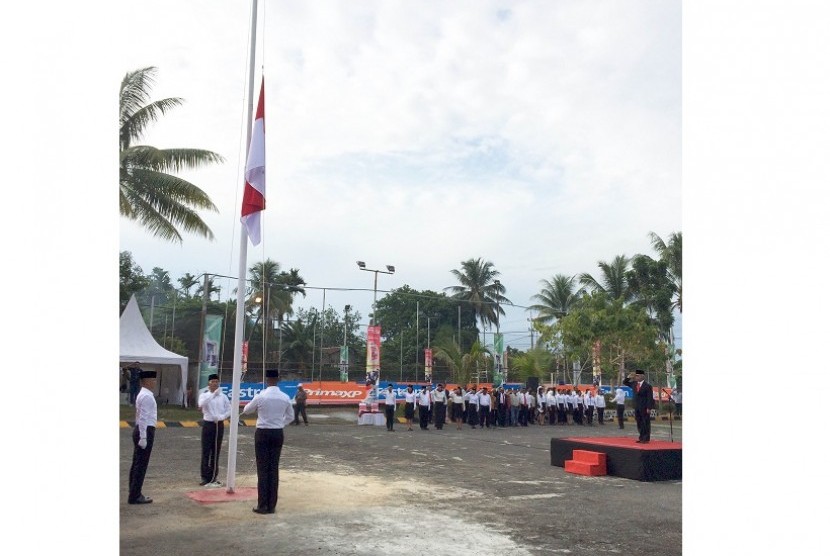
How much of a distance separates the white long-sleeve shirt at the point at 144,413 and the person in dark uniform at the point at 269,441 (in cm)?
120

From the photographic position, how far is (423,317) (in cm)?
5850

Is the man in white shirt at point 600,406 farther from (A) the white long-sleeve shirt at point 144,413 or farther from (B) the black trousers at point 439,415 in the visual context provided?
(A) the white long-sleeve shirt at point 144,413

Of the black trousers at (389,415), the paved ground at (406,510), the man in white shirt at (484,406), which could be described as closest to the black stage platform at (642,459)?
the paved ground at (406,510)

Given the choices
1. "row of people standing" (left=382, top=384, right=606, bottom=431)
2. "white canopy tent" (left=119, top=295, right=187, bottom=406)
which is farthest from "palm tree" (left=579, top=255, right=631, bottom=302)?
"white canopy tent" (left=119, top=295, right=187, bottom=406)

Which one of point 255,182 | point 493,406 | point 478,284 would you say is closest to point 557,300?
point 478,284

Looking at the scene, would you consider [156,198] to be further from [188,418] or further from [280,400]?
[280,400]

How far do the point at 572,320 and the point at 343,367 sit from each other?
10445 millimetres

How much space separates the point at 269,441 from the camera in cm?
768

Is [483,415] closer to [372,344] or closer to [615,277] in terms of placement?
[372,344]

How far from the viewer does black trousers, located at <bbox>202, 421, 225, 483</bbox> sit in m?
9.47

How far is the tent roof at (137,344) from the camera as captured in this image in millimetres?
21750

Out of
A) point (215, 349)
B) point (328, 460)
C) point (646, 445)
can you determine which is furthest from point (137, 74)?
point (646, 445)

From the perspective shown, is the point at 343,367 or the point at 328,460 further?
the point at 343,367

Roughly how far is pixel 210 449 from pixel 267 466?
2295 mm
